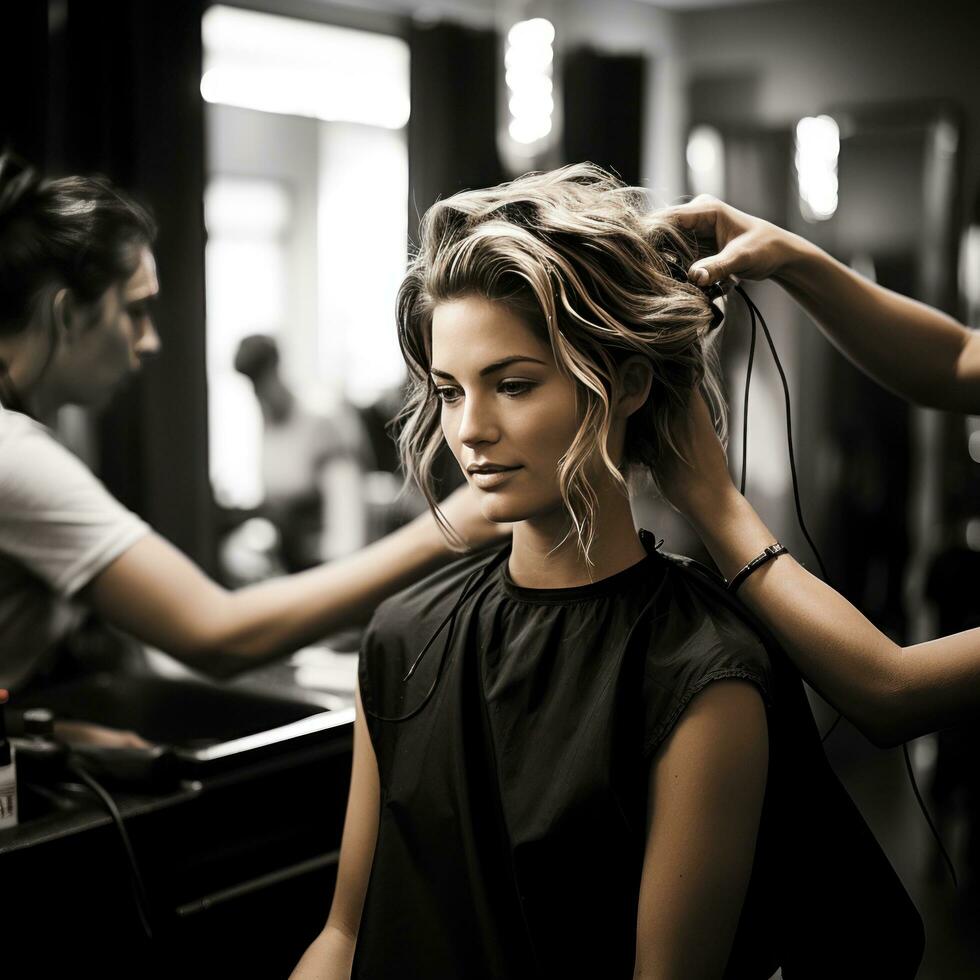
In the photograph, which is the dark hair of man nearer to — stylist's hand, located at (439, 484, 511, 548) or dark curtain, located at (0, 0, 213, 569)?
stylist's hand, located at (439, 484, 511, 548)

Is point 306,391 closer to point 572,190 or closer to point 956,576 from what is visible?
point 956,576

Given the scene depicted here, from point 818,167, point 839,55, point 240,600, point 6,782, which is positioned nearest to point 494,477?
point 240,600

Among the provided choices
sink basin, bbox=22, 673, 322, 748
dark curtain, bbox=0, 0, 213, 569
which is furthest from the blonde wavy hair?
dark curtain, bbox=0, 0, 213, 569

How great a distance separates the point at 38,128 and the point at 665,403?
2.14 m

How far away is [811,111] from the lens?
18.3ft

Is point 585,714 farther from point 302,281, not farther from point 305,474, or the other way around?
point 302,281

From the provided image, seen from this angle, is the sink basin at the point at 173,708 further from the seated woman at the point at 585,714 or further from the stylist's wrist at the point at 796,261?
the stylist's wrist at the point at 796,261

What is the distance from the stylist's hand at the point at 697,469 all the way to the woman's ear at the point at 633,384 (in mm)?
54

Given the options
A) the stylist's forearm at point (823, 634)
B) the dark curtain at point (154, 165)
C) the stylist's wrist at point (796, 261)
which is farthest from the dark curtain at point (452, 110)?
the stylist's forearm at point (823, 634)

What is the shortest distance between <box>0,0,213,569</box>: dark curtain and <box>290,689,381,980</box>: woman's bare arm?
Result: 6.79 ft

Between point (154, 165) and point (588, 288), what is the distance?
2.41 metres

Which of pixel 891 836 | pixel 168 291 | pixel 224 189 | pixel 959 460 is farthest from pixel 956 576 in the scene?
pixel 224 189

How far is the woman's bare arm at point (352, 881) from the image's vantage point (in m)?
1.28

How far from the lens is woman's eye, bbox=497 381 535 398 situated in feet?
3.82
